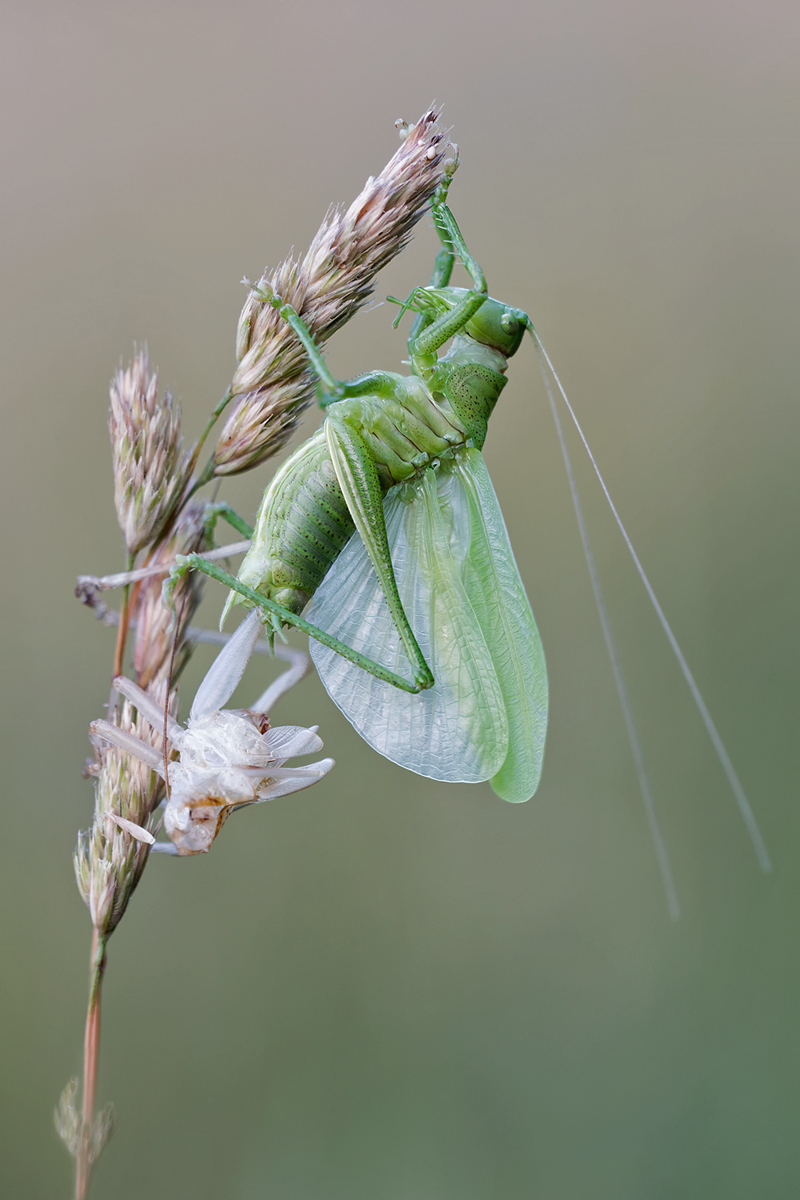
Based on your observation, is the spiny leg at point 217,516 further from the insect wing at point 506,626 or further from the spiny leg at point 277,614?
the insect wing at point 506,626

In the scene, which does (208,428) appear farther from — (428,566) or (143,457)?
(428,566)

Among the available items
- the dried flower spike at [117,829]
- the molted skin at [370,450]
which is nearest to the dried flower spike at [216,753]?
the dried flower spike at [117,829]

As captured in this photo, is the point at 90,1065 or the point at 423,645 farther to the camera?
the point at 423,645

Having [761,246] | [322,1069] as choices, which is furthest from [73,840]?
[761,246]

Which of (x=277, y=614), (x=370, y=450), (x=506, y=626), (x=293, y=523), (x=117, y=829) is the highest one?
(x=370, y=450)

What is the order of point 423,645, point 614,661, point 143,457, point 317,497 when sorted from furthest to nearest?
point 423,645 → point 317,497 → point 143,457 → point 614,661

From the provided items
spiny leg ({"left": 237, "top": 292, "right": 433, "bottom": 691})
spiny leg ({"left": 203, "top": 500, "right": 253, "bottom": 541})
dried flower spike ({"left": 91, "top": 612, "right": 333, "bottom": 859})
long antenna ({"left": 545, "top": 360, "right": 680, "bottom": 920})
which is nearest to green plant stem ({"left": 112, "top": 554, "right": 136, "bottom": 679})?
dried flower spike ({"left": 91, "top": 612, "right": 333, "bottom": 859})

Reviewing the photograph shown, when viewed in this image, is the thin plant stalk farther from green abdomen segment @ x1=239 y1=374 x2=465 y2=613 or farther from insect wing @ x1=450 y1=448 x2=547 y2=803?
insect wing @ x1=450 y1=448 x2=547 y2=803

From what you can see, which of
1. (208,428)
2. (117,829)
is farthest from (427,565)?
(117,829)
